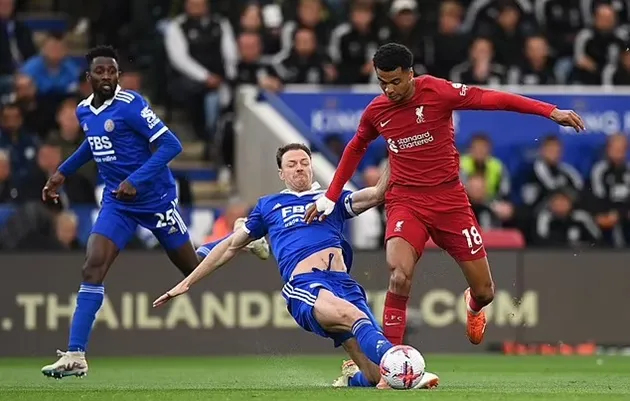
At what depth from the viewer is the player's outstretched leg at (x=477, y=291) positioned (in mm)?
12352

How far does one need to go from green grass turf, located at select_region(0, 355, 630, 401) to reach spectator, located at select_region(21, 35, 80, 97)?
4245 mm

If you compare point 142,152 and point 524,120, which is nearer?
point 142,152

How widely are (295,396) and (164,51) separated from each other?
10546mm

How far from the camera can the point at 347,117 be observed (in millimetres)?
19688

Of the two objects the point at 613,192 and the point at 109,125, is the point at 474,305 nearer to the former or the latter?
the point at 109,125

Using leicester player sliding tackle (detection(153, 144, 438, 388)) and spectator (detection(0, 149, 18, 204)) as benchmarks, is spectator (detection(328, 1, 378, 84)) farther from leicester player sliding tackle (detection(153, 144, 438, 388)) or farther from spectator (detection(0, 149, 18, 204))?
leicester player sliding tackle (detection(153, 144, 438, 388))

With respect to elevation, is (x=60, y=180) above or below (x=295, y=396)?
above

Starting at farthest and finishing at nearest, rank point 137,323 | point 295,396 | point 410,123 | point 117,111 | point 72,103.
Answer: point 72,103
point 137,323
point 117,111
point 410,123
point 295,396

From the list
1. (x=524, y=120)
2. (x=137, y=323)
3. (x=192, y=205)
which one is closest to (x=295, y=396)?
(x=137, y=323)

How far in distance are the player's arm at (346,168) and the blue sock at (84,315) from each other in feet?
7.56

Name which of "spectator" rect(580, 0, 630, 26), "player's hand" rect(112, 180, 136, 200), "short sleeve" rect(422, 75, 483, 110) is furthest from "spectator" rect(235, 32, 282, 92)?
"short sleeve" rect(422, 75, 483, 110)

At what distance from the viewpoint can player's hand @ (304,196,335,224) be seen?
1148 cm

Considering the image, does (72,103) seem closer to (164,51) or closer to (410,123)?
(164,51)

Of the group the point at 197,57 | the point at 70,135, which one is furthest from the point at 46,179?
the point at 197,57
